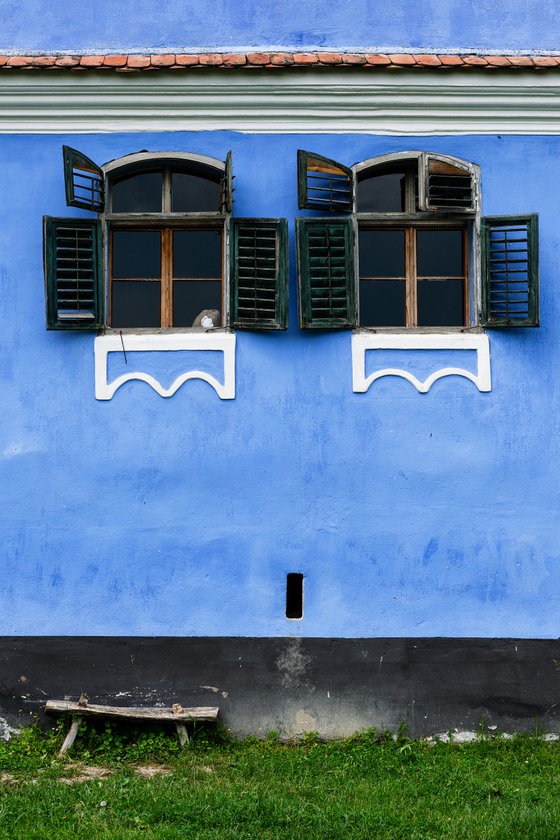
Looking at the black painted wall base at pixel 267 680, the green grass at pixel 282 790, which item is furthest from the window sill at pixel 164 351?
the green grass at pixel 282 790

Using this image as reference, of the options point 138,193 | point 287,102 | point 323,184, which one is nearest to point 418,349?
point 323,184

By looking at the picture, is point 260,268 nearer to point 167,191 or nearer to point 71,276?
point 167,191

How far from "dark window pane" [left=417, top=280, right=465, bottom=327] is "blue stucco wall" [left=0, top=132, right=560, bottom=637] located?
43 cm

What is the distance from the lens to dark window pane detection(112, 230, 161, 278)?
7707 millimetres

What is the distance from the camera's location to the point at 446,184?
7.46 m

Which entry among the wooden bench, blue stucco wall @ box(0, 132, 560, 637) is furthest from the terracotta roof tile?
the wooden bench

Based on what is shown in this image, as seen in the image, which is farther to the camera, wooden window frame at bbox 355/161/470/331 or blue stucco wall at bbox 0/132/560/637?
wooden window frame at bbox 355/161/470/331

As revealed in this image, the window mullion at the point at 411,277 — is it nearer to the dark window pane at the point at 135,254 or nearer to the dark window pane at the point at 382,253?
the dark window pane at the point at 382,253

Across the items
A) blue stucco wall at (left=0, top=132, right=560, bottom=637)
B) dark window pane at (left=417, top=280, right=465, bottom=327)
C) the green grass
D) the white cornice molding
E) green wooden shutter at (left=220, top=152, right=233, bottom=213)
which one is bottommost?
the green grass

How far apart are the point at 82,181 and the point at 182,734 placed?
4459mm

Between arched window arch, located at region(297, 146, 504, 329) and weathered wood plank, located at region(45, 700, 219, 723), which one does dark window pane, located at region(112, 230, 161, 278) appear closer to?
arched window arch, located at region(297, 146, 504, 329)

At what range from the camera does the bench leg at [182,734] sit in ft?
22.7

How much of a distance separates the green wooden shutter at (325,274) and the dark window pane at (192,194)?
89 centimetres

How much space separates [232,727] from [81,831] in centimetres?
196
